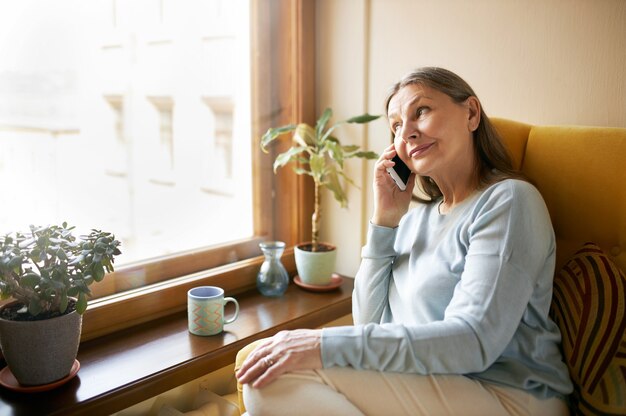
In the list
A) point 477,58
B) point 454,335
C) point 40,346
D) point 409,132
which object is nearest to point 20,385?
point 40,346

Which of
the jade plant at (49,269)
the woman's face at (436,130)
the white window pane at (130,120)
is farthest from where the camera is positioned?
the white window pane at (130,120)

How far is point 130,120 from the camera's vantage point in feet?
5.88

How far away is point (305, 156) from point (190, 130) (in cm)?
47

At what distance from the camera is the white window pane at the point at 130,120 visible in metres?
1.55

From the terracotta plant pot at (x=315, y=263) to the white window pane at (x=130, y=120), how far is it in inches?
10.0

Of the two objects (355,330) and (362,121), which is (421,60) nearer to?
(362,121)

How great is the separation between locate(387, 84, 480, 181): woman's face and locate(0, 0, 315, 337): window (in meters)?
0.83

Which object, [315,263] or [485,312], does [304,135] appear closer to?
[315,263]

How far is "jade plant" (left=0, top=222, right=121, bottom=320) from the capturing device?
4.11 feet

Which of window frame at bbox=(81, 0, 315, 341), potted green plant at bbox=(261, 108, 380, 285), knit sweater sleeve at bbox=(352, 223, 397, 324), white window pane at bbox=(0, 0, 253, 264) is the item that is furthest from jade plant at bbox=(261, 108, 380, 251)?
knit sweater sleeve at bbox=(352, 223, 397, 324)

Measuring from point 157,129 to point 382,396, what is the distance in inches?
45.3

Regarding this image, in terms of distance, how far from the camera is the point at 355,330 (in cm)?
120

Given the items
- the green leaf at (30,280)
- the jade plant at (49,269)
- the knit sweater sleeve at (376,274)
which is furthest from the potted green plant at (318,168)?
the green leaf at (30,280)

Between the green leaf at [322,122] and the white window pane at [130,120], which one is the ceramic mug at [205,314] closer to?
the white window pane at [130,120]
